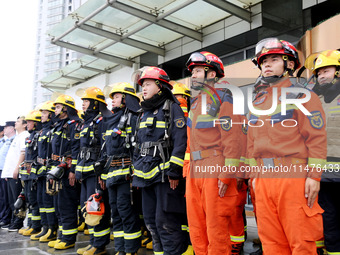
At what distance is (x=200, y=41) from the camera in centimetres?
1205

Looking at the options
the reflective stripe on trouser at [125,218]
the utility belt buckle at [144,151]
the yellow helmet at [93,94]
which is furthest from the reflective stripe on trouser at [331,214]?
the yellow helmet at [93,94]

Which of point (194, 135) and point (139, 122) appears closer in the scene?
point (194, 135)

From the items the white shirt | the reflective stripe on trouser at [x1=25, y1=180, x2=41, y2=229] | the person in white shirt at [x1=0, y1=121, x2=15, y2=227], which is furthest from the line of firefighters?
the person in white shirt at [x1=0, y1=121, x2=15, y2=227]

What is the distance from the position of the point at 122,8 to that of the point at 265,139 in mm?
8925

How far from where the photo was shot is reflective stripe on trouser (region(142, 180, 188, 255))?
11.7ft

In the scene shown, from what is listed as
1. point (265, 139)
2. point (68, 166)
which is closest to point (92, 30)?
point (68, 166)

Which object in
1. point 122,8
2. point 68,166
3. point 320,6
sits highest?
point 122,8

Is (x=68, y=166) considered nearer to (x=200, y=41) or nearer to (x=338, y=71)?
(x=338, y=71)

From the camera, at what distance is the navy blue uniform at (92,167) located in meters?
4.97

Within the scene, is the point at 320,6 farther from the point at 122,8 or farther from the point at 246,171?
the point at 246,171

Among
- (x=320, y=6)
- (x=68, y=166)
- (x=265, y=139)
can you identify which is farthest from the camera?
(x=320, y=6)

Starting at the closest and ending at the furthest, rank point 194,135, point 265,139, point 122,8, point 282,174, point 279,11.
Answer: point 282,174
point 265,139
point 194,135
point 279,11
point 122,8

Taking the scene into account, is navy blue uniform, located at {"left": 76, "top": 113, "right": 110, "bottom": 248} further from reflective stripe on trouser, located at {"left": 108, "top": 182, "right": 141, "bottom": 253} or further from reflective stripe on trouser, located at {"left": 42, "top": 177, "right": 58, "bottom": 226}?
reflective stripe on trouser, located at {"left": 42, "top": 177, "right": 58, "bottom": 226}

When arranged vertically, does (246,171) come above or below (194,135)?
below
